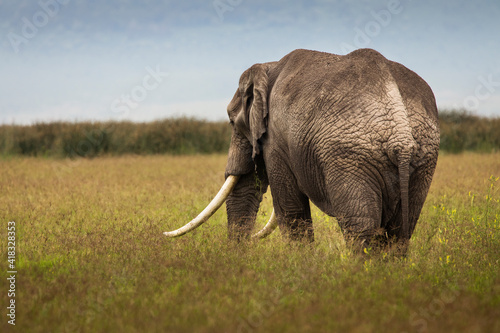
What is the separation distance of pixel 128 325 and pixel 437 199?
7.65 m

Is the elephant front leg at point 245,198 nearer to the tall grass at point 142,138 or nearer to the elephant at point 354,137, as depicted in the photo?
the elephant at point 354,137

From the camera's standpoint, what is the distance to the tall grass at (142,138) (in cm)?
2197

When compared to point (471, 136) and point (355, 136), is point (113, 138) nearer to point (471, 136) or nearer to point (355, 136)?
point (471, 136)

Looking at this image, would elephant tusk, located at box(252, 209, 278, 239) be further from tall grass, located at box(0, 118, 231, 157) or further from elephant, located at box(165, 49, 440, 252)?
tall grass, located at box(0, 118, 231, 157)

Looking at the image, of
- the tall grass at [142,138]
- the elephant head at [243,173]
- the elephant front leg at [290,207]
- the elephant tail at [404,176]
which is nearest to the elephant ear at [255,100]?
the elephant head at [243,173]

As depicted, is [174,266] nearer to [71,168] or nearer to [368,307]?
[368,307]

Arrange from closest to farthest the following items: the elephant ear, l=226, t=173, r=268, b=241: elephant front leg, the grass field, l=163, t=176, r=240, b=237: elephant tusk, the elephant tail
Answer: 1. the grass field
2. the elephant tail
3. the elephant ear
4. l=163, t=176, r=240, b=237: elephant tusk
5. l=226, t=173, r=268, b=241: elephant front leg

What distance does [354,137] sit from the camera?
15.7 ft

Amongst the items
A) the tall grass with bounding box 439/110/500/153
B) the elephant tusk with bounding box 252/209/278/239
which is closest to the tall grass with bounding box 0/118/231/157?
the tall grass with bounding box 439/110/500/153

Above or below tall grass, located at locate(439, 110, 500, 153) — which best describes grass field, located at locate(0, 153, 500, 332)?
below

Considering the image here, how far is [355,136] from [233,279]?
5.48 feet

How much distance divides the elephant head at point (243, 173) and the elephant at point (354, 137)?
471 mm

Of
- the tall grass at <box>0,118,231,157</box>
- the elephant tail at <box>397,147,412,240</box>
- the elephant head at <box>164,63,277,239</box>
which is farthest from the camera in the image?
the tall grass at <box>0,118,231,157</box>

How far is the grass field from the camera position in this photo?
3.78 meters
